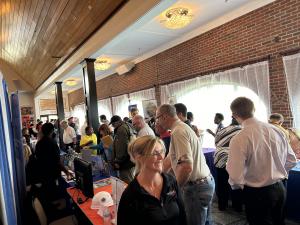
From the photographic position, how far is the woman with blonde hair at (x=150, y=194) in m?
1.34

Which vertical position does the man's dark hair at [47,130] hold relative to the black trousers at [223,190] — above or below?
above

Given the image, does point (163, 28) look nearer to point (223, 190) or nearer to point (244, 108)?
point (223, 190)

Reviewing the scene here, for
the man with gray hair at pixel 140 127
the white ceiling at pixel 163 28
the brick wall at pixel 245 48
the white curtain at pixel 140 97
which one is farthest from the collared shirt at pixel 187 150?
the white curtain at pixel 140 97

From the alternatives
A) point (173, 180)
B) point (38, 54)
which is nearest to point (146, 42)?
point (38, 54)

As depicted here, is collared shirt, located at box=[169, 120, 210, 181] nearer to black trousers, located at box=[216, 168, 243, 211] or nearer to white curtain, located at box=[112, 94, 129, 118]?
black trousers, located at box=[216, 168, 243, 211]

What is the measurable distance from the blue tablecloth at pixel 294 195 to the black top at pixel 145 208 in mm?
2233

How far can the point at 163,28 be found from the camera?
17.6ft

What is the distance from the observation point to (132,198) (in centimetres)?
135

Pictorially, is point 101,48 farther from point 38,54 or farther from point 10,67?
point 10,67

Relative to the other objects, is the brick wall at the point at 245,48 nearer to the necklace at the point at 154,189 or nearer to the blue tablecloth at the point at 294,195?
the blue tablecloth at the point at 294,195

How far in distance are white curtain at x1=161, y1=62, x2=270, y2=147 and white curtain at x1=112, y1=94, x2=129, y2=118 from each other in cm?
260

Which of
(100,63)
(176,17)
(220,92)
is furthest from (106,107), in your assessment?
(176,17)

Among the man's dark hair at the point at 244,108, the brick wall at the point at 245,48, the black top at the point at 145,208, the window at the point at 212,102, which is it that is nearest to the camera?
the black top at the point at 145,208

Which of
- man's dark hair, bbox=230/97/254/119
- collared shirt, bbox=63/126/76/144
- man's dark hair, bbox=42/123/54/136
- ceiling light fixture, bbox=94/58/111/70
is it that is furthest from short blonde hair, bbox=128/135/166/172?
ceiling light fixture, bbox=94/58/111/70
